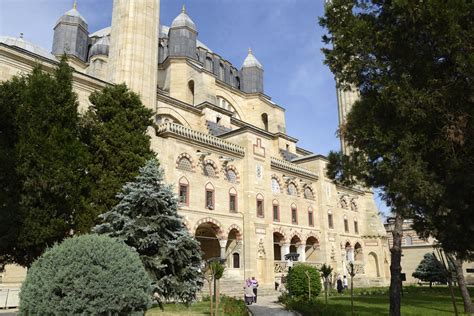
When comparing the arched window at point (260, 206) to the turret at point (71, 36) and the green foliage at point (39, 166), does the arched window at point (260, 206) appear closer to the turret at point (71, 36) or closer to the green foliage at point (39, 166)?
the green foliage at point (39, 166)

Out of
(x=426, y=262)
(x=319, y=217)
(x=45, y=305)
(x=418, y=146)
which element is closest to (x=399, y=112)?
(x=418, y=146)

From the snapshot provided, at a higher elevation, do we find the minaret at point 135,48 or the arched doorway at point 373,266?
the minaret at point 135,48

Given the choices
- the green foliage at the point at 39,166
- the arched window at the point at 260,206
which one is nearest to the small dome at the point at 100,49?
the arched window at the point at 260,206

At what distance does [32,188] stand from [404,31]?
9.95 m

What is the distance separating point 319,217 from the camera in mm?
31969

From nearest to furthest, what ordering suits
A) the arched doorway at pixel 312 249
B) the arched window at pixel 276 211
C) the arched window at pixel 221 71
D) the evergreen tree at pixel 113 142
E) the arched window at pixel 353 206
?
the evergreen tree at pixel 113 142 < the arched window at pixel 276 211 < the arched doorway at pixel 312 249 < the arched window at pixel 353 206 < the arched window at pixel 221 71

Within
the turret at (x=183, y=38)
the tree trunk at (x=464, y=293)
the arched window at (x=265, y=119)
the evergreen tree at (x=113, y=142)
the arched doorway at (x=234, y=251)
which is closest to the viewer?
the evergreen tree at (x=113, y=142)

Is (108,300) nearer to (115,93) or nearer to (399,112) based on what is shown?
(399,112)

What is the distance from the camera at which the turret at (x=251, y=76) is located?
42.5 m

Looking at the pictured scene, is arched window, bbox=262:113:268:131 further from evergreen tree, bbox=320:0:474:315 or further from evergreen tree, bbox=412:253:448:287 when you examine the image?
evergreen tree, bbox=320:0:474:315

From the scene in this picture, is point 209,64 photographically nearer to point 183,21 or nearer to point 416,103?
point 183,21

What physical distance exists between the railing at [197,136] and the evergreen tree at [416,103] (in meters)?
14.4

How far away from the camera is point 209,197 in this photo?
23.6 metres

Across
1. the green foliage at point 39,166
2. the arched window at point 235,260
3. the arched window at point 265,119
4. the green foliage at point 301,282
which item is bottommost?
the green foliage at point 301,282
